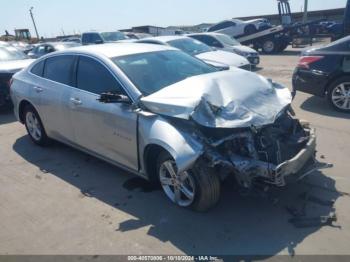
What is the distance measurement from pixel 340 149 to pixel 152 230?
3161mm

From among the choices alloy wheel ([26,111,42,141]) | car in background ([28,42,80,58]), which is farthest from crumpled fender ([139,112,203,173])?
car in background ([28,42,80,58])

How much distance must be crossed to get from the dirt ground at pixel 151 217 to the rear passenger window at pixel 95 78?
1196 mm

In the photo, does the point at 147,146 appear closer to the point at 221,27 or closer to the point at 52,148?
the point at 52,148

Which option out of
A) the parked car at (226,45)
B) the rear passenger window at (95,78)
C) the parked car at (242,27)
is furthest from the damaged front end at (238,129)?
the parked car at (242,27)

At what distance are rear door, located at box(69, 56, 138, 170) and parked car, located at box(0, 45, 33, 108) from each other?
14.7 feet

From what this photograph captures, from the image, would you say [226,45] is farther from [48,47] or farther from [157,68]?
[157,68]

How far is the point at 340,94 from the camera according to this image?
6.82 metres

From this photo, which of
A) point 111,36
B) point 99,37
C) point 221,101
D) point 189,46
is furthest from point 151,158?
point 111,36

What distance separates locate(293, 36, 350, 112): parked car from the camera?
6.75m

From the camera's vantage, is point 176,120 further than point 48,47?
No

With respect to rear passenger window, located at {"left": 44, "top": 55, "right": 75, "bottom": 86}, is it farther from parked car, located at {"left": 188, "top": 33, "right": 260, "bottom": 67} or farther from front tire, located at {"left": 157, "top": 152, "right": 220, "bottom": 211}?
parked car, located at {"left": 188, "top": 33, "right": 260, "bottom": 67}

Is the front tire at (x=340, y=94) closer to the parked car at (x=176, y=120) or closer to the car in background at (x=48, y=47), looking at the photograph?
the parked car at (x=176, y=120)

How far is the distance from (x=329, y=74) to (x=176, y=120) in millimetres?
4504

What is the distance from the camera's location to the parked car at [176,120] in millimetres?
3395
